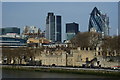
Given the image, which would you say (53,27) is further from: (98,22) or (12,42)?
(12,42)

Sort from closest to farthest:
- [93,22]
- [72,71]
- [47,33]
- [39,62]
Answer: [72,71], [39,62], [93,22], [47,33]

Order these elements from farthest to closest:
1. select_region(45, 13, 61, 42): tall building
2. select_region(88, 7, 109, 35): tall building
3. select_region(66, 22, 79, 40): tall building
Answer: select_region(45, 13, 61, 42): tall building < select_region(66, 22, 79, 40): tall building < select_region(88, 7, 109, 35): tall building

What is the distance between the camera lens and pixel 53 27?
356 ft

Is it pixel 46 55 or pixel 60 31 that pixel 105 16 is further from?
pixel 46 55

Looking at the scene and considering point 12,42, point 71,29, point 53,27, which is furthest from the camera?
point 53,27

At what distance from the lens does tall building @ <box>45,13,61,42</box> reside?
10491 cm

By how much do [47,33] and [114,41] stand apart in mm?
76916

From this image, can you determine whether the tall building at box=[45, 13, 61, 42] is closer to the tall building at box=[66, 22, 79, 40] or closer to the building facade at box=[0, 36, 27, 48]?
the tall building at box=[66, 22, 79, 40]

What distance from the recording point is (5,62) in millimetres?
30359

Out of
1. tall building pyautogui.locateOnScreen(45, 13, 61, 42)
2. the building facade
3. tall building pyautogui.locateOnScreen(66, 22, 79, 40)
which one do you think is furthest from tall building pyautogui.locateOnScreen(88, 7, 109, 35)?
the building facade

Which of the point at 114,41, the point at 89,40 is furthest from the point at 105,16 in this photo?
the point at 114,41

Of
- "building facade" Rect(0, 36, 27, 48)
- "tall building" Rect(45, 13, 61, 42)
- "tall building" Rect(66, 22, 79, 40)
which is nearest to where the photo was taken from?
"building facade" Rect(0, 36, 27, 48)

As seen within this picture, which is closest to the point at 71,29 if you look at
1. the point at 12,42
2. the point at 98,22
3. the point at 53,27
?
the point at 53,27

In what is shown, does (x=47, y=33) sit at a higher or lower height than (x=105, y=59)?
higher
